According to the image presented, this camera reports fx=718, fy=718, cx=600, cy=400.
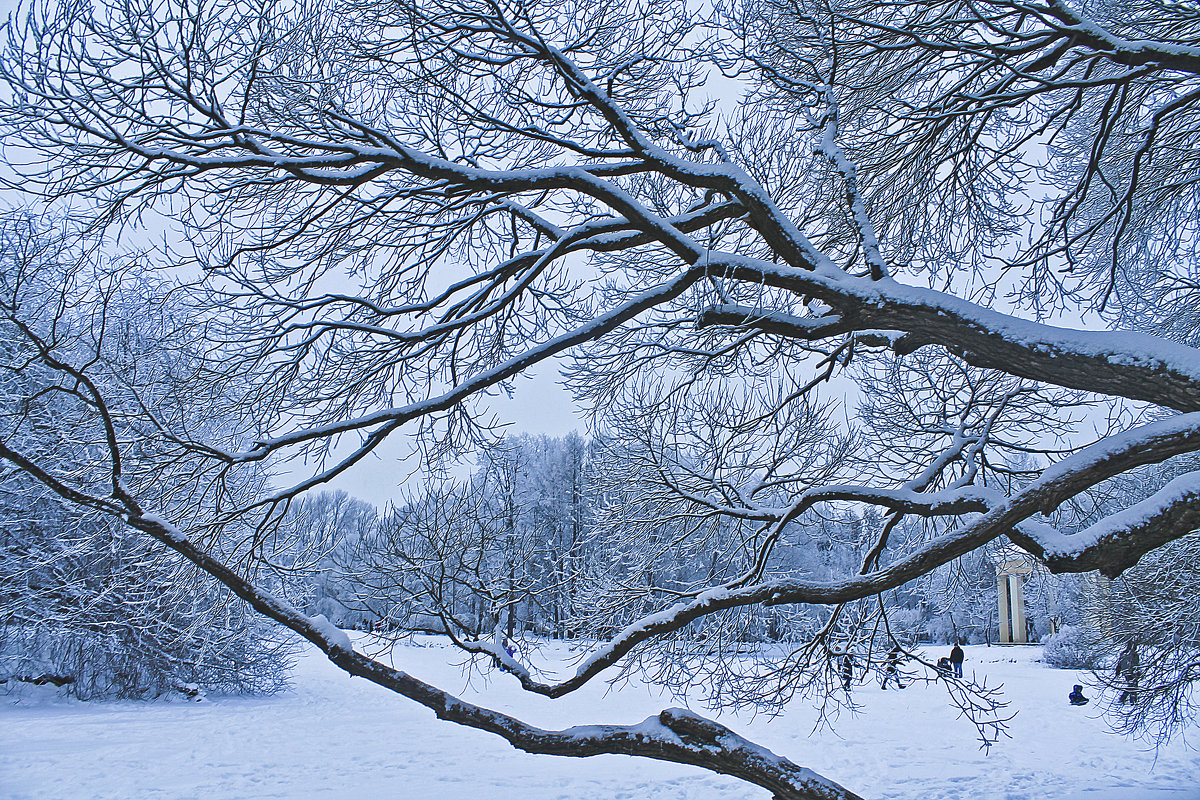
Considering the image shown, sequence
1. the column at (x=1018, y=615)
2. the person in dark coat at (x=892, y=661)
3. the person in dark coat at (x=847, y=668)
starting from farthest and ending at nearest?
1. the column at (x=1018, y=615)
2. the person in dark coat at (x=847, y=668)
3. the person in dark coat at (x=892, y=661)

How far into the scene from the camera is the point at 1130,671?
9109 millimetres

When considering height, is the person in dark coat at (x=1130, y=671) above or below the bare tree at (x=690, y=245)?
below

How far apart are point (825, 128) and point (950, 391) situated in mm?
2780

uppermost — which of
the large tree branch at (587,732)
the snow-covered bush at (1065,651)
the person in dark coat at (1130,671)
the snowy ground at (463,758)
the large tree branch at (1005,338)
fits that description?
the large tree branch at (1005,338)

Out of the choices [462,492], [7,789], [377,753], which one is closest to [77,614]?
[7,789]

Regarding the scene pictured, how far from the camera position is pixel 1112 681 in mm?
8844

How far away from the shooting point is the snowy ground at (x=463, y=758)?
10.0m

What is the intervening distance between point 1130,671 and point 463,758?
32.7 ft

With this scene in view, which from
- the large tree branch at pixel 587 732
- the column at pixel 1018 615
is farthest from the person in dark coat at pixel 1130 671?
the column at pixel 1018 615

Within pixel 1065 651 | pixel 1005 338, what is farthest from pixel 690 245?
pixel 1065 651

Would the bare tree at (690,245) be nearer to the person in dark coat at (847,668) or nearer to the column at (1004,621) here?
the person in dark coat at (847,668)

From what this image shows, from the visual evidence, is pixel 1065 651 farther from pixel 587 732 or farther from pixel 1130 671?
pixel 587 732

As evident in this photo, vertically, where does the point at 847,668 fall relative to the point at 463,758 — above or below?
above

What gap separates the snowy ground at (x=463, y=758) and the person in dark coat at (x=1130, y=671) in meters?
1.78
